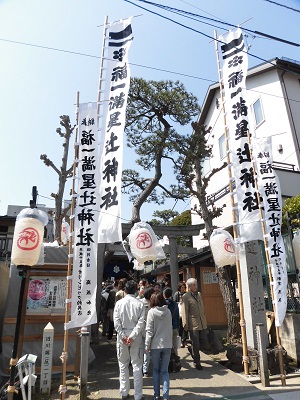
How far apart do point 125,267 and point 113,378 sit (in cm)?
2261

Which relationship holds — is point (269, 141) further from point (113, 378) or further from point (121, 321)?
point (113, 378)

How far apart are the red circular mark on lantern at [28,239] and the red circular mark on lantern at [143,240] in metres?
2.67

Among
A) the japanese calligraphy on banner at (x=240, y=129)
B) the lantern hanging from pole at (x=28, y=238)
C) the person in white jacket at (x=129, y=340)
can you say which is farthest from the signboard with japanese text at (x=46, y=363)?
the japanese calligraphy on banner at (x=240, y=129)

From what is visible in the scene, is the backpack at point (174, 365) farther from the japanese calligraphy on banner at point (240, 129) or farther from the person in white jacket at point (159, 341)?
the japanese calligraphy on banner at point (240, 129)

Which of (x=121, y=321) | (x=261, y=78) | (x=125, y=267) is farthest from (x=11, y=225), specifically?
(x=261, y=78)

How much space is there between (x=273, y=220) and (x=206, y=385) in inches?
167

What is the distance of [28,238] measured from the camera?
19.2 ft

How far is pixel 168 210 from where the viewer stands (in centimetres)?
2917

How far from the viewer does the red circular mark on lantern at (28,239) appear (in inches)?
227

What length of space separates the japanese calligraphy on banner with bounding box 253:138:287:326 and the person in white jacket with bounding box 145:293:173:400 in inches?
113

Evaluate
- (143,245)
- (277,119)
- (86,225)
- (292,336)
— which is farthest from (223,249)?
(277,119)

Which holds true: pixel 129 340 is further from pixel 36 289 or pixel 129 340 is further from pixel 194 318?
pixel 36 289

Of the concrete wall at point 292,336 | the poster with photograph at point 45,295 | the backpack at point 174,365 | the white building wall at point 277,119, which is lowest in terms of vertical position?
the backpack at point 174,365

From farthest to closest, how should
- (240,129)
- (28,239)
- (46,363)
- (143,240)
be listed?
(240,129) → (143,240) → (46,363) → (28,239)
